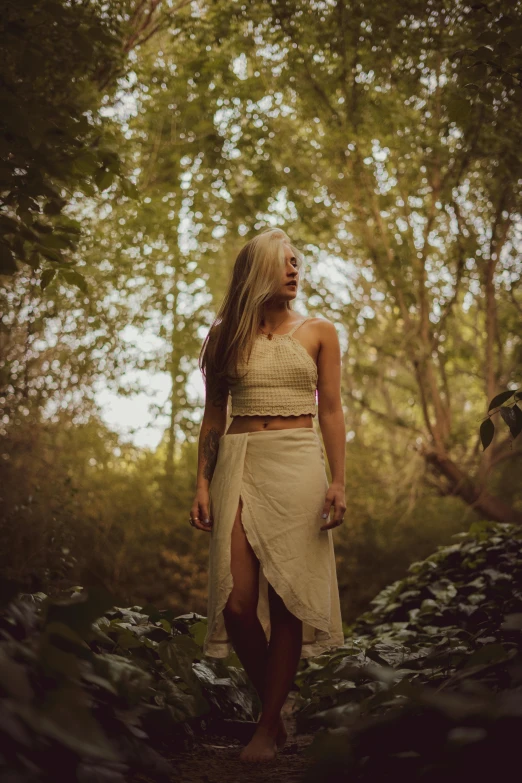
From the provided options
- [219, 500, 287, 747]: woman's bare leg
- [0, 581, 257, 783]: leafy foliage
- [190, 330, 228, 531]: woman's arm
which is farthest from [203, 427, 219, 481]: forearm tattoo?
[0, 581, 257, 783]: leafy foliage

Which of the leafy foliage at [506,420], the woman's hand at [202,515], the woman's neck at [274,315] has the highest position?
the woman's neck at [274,315]

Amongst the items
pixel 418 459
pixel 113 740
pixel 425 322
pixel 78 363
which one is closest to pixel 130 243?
pixel 78 363

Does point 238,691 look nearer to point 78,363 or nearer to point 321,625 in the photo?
point 321,625

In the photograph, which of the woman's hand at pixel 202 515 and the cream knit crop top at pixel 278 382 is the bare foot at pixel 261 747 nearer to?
the woman's hand at pixel 202 515

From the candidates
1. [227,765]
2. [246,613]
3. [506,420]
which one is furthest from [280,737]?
[506,420]

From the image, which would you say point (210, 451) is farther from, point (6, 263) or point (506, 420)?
point (506, 420)

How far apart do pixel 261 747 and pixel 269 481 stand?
3.25ft

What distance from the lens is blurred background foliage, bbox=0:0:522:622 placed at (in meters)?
5.74

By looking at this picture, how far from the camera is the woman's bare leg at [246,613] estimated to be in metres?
3.05

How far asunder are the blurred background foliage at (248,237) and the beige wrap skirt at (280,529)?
6.84 feet

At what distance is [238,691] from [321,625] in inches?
30.0

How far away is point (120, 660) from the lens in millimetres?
2283

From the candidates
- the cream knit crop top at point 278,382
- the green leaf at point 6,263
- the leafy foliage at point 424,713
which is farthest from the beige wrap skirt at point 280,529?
the green leaf at point 6,263

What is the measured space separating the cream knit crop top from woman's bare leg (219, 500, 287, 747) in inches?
17.8
